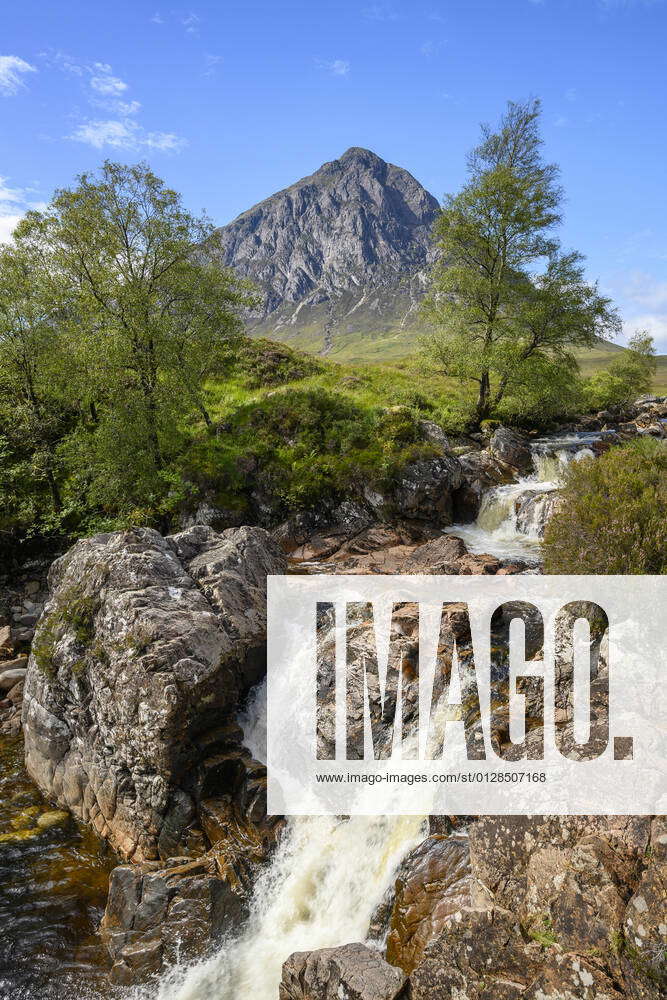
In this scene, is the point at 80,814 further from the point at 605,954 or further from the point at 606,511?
the point at 606,511

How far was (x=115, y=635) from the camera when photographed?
12.7m

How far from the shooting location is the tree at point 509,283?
95.6ft

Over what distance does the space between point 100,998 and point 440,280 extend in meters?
33.8

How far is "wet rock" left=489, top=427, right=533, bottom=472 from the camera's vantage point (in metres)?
26.3

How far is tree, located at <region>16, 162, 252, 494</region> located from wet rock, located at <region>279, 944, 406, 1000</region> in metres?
19.3

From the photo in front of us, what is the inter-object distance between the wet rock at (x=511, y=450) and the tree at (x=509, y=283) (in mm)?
4249

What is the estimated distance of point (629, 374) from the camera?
57344 millimetres

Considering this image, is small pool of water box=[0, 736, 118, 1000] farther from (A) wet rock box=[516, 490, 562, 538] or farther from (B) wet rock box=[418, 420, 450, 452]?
(B) wet rock box=[418, 420, 450, 452]

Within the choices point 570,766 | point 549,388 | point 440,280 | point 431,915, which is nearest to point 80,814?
point 431,915

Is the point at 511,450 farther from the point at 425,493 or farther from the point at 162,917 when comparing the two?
the point at 162,917

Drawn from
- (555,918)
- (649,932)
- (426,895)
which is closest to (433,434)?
(426,895)

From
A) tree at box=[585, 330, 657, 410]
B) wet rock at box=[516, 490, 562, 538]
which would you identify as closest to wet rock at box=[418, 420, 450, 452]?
wet rock at box=[516, 490, 562, 538]

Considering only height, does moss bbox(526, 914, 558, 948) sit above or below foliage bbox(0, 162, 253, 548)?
below

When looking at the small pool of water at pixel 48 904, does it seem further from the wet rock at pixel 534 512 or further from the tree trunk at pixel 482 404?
the tree trunk at pixel 482 404
